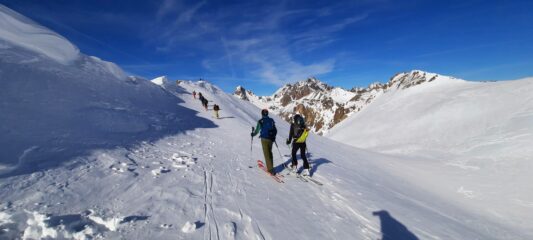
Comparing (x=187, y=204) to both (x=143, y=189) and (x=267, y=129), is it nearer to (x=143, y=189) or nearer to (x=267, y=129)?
(x=143, y=189)

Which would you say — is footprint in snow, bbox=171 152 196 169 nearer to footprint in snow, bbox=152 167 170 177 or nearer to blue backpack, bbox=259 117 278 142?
footprint in snow, bbox=152 167 170 177

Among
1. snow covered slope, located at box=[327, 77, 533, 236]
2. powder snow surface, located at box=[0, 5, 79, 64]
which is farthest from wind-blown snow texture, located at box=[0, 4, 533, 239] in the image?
snow covered slope, located at box=[327, 77, 533, 236]

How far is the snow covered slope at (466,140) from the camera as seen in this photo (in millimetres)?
15266

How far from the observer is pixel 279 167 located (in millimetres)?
11445

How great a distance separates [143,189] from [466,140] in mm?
33218

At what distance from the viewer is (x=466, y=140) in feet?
94.0

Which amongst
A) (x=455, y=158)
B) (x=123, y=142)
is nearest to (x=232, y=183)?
(x=123, y=142)

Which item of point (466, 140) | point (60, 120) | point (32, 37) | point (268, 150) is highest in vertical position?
point (32, 37)

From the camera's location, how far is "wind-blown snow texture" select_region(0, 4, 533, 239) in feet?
16.7

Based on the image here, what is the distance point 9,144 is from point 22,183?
6.73ft

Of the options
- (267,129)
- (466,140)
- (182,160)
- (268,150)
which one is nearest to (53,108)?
(182,160)

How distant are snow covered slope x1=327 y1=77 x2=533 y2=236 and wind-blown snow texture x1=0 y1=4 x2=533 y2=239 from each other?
4.16 metres

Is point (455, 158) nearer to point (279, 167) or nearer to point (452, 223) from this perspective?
point (452, 223)

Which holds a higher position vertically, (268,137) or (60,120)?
(268,137)
